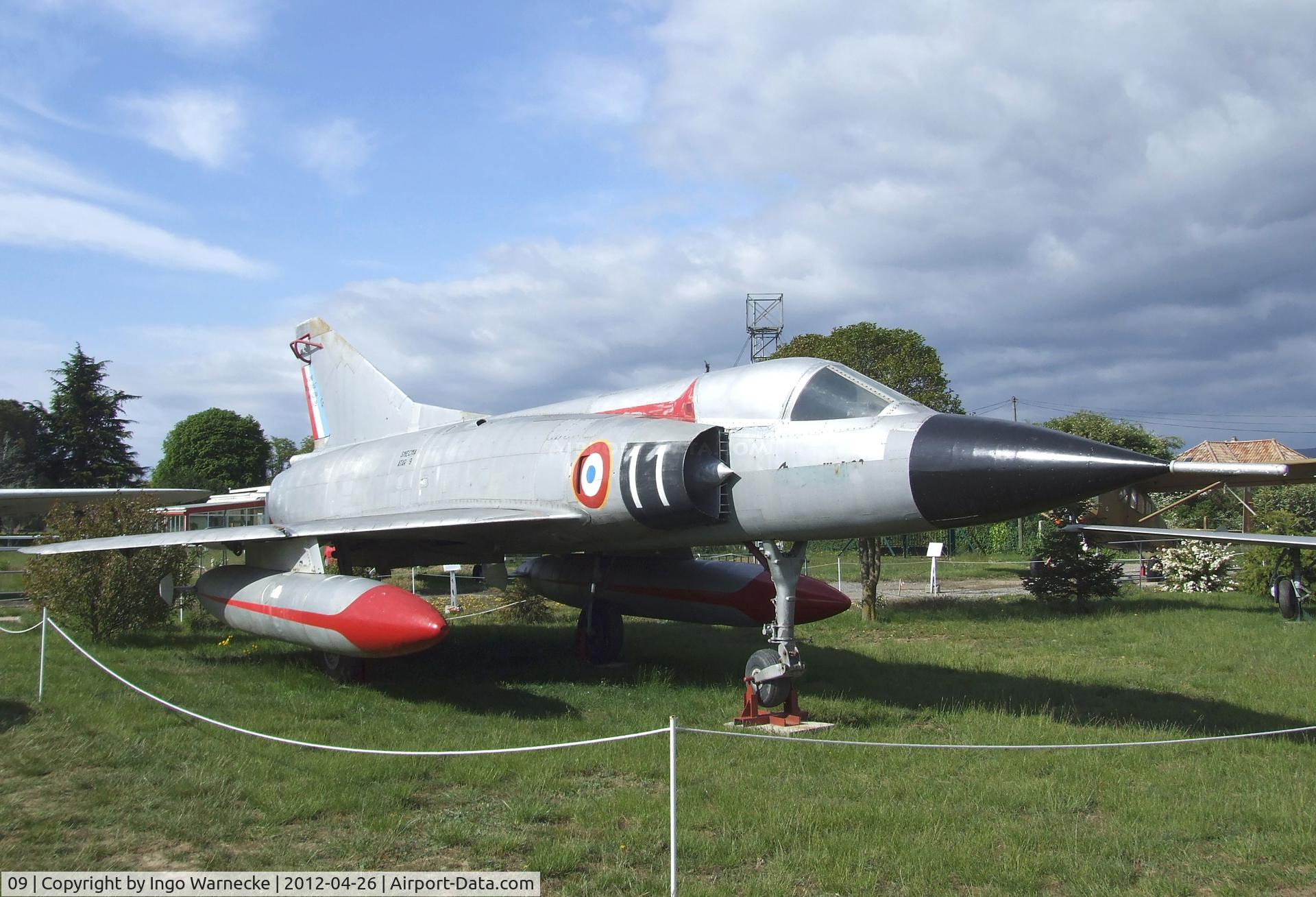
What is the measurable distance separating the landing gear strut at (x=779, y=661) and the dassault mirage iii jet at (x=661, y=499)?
19 mm

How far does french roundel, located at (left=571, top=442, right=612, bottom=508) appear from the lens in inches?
327

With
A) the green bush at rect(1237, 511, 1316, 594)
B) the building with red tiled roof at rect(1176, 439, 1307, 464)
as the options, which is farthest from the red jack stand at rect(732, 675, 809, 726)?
the building with red tiled roof at rect(1176, 439, 1307, 464)

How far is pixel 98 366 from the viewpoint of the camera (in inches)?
1892

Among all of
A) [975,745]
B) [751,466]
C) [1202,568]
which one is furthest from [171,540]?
[1202,568]

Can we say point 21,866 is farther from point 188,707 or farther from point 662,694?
point 662,694

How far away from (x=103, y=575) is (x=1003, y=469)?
39.6ft

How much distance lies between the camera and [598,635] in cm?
1137

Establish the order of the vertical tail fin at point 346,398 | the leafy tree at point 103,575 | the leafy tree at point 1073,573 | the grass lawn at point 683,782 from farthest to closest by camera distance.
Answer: the leafy tree at point 1073,573 → the vertical tail fin at point 346,398 → the leafy tree at point 103,575 → the grass lawn at point 683,782

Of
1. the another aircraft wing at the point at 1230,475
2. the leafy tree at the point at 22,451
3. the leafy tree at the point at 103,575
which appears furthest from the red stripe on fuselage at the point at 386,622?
the leafy tree at the point at 22,451

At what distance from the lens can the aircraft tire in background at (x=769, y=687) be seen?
7.51 meters

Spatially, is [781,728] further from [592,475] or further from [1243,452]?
[1243,452]

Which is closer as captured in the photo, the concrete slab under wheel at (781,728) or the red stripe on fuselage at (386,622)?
the concrete slab under wheel at (781,728)

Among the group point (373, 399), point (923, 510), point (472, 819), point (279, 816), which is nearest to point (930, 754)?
point (923, 510)

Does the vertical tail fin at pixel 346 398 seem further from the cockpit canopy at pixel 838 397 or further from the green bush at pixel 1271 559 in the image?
the green bush at pixel 1271 559
